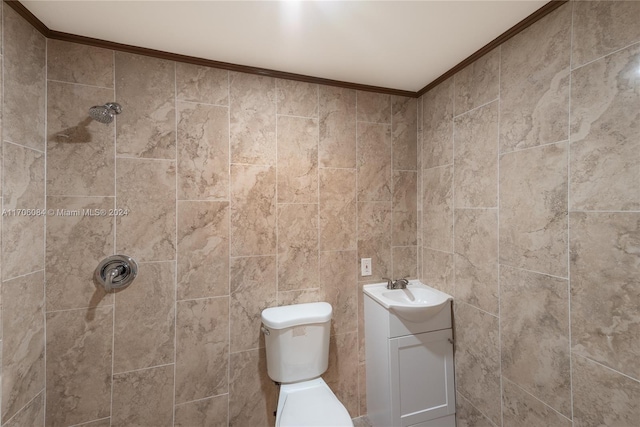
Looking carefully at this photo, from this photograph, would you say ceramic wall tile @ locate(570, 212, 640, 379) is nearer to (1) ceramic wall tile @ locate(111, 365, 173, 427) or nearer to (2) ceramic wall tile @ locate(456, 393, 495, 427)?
(2) ceramic wall tile @ locate(456, 393, 495, 427)

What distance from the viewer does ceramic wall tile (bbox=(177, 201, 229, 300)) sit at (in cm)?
150

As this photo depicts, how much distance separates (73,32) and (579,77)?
2.29 m

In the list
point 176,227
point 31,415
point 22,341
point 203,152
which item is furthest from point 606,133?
point 31,415

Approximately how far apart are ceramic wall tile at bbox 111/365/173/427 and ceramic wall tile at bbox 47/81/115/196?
1.00 metres

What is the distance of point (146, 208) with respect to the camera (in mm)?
1447

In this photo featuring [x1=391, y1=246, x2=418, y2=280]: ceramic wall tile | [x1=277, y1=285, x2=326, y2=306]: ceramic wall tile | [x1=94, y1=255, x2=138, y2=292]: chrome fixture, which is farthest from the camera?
[x1=391, y1=246, x2=418, y2=280]: ceramic wall tile

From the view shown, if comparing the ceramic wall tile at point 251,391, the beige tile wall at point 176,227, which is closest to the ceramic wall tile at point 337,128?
the beige tile wall at point 176,227

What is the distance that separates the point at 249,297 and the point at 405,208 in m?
1.26

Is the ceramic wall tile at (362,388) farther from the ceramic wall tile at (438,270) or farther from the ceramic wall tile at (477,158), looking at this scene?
the ceramic wall tile at (477,158)

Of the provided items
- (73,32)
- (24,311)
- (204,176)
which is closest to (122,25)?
(73,32)

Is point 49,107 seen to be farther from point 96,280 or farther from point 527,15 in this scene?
point 527,15

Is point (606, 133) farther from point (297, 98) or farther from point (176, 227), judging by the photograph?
point (176, 227)

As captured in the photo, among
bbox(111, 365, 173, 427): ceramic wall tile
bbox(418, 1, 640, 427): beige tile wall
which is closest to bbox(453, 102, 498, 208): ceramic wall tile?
bbox(418, 1, 640, 427): beige tile wall

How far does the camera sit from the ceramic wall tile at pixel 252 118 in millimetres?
1601
